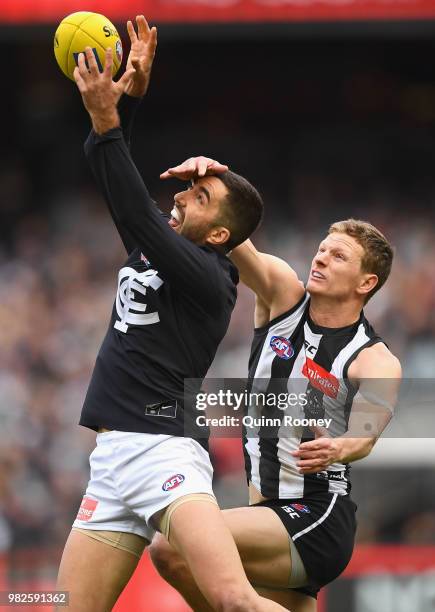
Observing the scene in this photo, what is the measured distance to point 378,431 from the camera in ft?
16.8

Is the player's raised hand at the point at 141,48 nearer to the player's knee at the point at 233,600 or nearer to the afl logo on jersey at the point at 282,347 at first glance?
the afl logo on jersey at the point at 282,347

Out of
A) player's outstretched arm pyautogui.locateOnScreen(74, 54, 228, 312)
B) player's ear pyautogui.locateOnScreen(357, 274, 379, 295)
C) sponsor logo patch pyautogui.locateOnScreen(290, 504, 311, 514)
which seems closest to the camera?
player's outstretched arm pyautogui.locateOnScreen(74, 54, 228, 312)

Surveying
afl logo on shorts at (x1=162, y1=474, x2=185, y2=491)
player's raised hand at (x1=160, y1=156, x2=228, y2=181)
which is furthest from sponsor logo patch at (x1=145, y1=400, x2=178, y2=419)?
player's raised hand at (x1=160, y1=156, x2=228, y2=181)

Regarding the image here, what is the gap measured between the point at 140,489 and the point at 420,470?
13.1 feet

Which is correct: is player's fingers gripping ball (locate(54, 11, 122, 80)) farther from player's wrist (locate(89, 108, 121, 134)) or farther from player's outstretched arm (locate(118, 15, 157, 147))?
player's wrist (locate(89, 108, 121, 134))

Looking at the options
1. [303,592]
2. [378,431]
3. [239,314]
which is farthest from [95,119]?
[239,314]

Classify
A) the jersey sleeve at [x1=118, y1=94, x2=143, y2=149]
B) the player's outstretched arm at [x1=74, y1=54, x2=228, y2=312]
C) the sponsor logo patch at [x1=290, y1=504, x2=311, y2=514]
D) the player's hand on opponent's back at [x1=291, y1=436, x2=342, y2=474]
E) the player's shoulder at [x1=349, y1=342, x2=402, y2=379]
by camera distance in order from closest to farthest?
the player's outstretched arm at [x1=74, y1=54, x2=228, y2=312] < the player's hand on opponent's back at [x1=291, y1=436, x2=342, y2=474] < the jersey sleeve at [x1=118, y1=94, x2=143, y2=149] < the player's shoulder at [x1=349, y1=342, x2=402, y2=379] < the sponsor logo patch at [x1=290, y1=504, x2=311, y2=514]

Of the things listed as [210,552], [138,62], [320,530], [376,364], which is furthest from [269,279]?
[210,552]

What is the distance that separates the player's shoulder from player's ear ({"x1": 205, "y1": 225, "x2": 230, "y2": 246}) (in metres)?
0.86

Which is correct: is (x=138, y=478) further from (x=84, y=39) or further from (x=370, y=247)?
(x=84, y=39)

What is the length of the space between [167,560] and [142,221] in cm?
151

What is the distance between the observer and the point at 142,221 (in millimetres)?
4668

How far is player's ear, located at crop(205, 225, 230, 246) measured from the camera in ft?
16.8

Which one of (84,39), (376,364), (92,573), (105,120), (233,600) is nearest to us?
(233,600)
